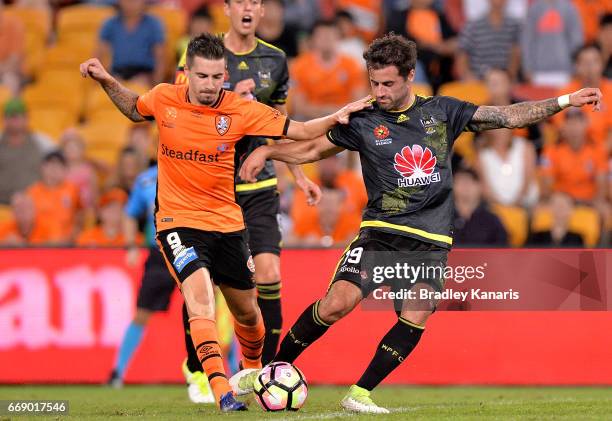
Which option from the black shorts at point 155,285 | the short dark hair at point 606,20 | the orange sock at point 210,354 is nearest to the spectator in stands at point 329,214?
the black shorts at point 155,285

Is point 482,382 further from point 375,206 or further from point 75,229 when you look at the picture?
point 75,229

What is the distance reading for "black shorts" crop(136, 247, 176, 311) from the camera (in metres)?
13.2

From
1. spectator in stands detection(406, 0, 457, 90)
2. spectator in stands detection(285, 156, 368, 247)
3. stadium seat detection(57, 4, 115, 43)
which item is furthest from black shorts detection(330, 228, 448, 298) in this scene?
stadium seat detection(57, 4, 115, 43)

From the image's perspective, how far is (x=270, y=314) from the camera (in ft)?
35.9

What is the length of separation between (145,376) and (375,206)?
5281 millimetres

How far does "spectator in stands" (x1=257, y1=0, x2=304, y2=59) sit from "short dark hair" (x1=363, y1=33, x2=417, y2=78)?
871cm

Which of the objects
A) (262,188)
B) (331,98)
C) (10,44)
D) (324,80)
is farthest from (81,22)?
(262,188)

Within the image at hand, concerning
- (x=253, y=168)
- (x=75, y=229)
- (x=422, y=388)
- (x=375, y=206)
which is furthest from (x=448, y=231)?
(x=75, y=229)

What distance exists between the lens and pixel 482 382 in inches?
523

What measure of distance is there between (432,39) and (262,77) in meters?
7.89

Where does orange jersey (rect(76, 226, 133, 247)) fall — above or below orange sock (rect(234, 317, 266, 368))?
above

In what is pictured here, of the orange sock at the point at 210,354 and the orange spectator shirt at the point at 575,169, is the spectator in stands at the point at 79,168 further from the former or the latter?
the orange sock at the point at 210,354

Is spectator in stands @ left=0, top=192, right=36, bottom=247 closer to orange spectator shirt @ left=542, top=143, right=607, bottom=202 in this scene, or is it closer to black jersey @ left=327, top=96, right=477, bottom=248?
Result: orange spectator shirt @ left=542, top=143, right=607, bottom=202

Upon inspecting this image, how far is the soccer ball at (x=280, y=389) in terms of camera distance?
9.18 meters
